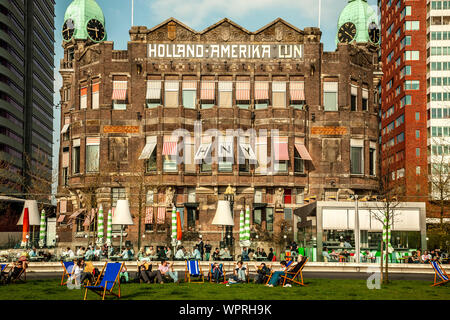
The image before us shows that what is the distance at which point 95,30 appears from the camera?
72.2 meters

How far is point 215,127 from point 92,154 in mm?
11525

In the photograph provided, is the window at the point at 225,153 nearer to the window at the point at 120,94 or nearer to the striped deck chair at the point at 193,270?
the window at the point at 120,94

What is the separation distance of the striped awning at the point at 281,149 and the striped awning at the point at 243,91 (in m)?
4.89

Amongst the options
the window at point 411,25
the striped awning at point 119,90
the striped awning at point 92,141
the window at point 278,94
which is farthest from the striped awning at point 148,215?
the window at point 411,25

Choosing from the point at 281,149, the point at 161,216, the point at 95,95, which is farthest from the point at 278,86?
the point at 95,95

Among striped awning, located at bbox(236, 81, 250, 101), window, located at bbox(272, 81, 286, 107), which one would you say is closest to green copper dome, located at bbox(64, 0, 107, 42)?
striped awning, located at bbox(236, 81, 250, 101)

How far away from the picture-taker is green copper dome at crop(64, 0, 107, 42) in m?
72.5

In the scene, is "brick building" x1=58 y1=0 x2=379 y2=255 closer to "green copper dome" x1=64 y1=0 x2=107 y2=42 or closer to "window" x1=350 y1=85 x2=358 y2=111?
"window" x1=350 y1=85 x2=358 y2=111

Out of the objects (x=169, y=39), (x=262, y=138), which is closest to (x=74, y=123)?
(x=169, y=39)

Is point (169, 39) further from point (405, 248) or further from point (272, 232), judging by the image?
point (405, 248)

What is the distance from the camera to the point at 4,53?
112 m

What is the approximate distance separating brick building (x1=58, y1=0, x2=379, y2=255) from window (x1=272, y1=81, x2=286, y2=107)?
9 cm

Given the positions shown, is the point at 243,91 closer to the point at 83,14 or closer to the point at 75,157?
the point at 75,157
